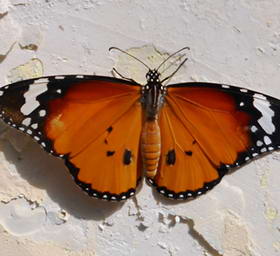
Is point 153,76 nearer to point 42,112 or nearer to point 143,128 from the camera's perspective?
point 143,128

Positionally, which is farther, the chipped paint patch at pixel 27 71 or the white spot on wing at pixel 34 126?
the chipped paint patch at pixel 27 71

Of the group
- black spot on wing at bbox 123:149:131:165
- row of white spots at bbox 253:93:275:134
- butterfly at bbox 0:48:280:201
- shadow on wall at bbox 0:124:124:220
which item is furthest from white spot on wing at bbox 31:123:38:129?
row of white spots at bbox 253:93:275:134

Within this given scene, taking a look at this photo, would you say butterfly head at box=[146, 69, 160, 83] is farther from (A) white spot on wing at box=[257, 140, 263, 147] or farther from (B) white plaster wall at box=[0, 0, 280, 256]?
(A) white spot on wing at box=[257, 140, 263, 147]

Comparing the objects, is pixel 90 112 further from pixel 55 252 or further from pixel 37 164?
pixel 55 252

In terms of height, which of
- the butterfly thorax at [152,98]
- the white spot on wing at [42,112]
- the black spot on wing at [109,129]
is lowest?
the white spot on wing at [42,112]

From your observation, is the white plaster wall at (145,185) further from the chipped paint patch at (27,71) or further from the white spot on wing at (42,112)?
the white spot on wing at (42,112)

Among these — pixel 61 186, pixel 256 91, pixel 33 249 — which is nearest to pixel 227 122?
pixel 256 91

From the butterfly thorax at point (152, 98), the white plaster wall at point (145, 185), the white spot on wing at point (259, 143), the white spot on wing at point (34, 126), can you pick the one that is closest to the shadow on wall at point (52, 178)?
the white plaster wall at point (145, 185)
